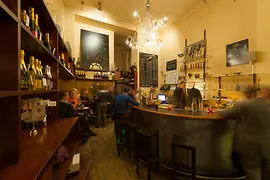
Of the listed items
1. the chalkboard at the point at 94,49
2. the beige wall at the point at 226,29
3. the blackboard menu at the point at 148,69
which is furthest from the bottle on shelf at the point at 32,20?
the blackboard menu at the point at 148,69

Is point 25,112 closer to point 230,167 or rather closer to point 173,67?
point 230,167

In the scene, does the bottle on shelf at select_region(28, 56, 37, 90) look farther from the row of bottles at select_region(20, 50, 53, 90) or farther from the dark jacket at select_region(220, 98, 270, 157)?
the dark jacket at select_region(220, 98, 270, 157)

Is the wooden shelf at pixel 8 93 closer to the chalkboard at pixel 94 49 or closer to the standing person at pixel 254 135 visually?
the standing person at pixel 254 135

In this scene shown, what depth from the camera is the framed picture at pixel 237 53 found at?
13.0 ft

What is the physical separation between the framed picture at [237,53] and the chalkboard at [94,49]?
16.4 feet

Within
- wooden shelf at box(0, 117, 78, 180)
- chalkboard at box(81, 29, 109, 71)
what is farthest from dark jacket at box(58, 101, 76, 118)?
chalkboard at box(81, 29, 109, 71)

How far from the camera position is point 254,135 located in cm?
169

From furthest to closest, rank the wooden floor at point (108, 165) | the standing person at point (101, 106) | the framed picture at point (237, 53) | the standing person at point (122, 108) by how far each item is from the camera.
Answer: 1. the standing person at point (101, 106)
2. the framed picture at point (237, 53)
3. the standing person at point (122, 108)
4. the wooden floor at point (108, 165)

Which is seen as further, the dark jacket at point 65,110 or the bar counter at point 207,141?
the dark jacket at point 65,110

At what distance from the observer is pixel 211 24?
16.6ft

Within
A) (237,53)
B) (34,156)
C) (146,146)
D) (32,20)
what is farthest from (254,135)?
(237,53)

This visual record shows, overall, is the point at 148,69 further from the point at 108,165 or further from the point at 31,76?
the point at 31,76

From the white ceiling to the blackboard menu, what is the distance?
6.41ft

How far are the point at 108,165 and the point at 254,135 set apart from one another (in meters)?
2.44
